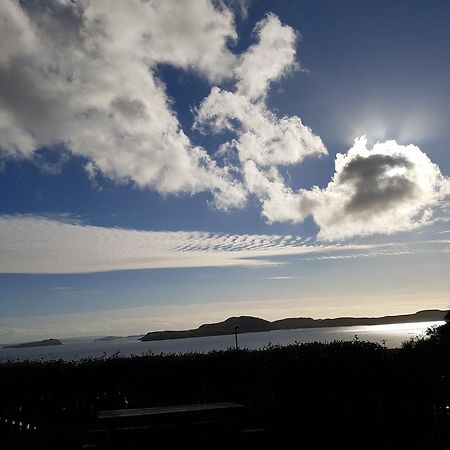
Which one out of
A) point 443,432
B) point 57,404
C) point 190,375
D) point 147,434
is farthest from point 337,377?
point 57,404

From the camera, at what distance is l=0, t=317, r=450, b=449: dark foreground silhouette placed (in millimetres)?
10359

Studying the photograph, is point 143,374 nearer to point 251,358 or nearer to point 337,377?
point 251,358

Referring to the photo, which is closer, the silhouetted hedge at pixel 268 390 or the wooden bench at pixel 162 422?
the wooden bench at pixel 162 422

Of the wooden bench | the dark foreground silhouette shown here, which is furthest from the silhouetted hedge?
the wooden bench

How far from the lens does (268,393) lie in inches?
444

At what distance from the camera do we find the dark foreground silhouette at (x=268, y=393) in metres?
10.4

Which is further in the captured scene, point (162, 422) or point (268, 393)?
point (268, 393)

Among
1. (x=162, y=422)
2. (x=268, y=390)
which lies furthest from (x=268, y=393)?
(x=162, y=422)

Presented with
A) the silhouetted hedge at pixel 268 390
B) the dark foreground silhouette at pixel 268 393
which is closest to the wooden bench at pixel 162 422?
the dark foreground silhouette at pixel 268 393

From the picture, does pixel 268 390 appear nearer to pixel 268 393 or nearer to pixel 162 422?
pixel 268 393

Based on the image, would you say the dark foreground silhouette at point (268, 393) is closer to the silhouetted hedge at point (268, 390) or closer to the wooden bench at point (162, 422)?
the silhouetted hedge at point (268, 390)

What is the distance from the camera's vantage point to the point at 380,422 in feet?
34.9

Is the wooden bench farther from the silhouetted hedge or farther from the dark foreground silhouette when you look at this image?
the silhouetted hedge

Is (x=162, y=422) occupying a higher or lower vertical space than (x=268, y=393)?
higher
